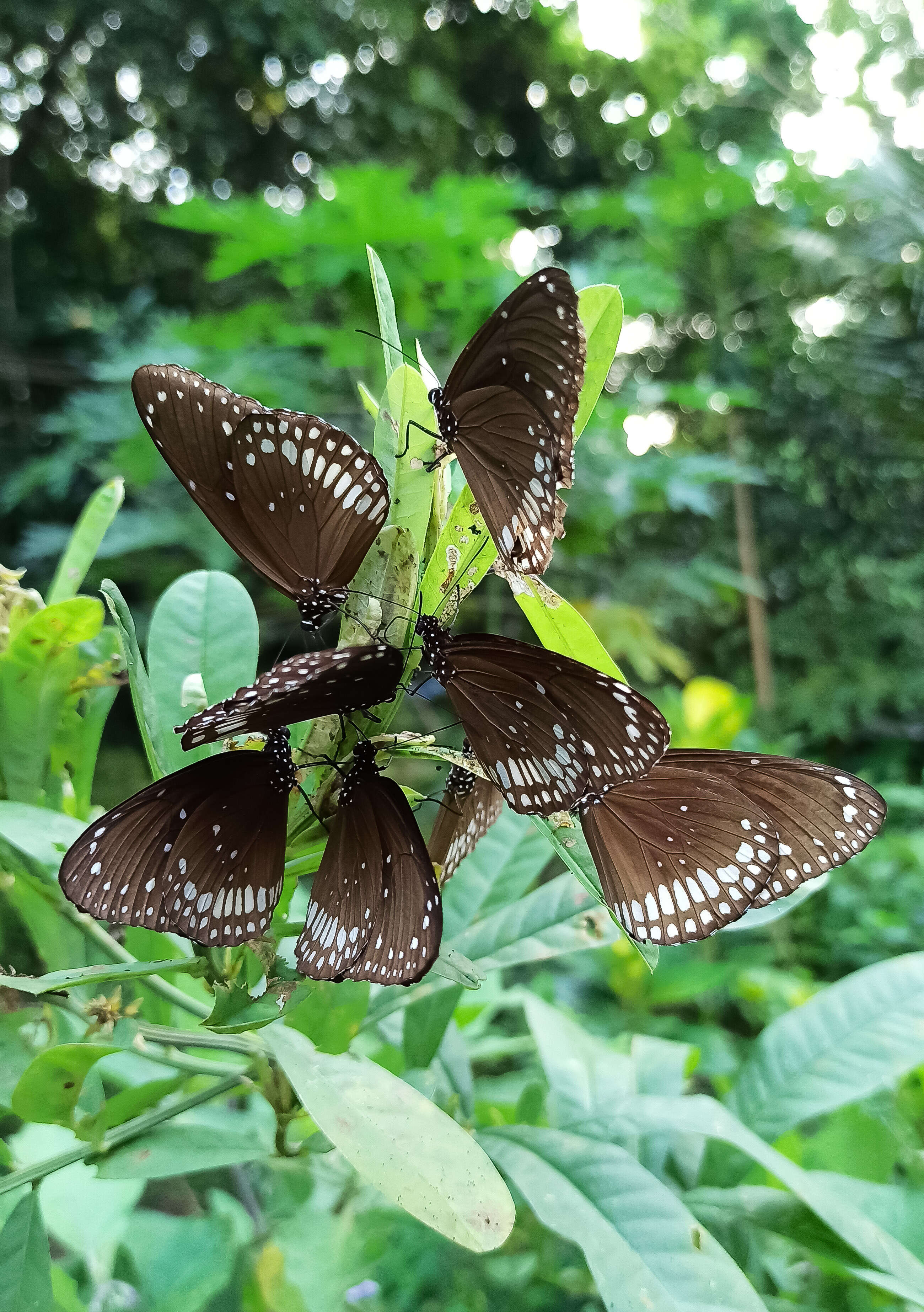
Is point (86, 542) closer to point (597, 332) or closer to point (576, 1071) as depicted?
point (597, 332)

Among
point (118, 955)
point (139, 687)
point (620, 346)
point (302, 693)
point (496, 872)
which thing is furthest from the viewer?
point (620, 346)

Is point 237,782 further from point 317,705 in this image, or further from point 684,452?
point 684,452

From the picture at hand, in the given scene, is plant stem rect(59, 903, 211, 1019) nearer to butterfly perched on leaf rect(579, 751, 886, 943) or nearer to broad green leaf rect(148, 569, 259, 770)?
broad green leaf rect(148, 569, 259, 770)

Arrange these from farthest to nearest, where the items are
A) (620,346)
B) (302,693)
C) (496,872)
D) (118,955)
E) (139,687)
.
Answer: (620,346) → (496,872) → (118,955) → (139,687) → (302,693)

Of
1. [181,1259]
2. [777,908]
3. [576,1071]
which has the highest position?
[777,908]

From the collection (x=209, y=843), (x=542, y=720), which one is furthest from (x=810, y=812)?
(x=209, y=843)

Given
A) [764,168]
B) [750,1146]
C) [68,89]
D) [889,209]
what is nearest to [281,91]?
[68,89]

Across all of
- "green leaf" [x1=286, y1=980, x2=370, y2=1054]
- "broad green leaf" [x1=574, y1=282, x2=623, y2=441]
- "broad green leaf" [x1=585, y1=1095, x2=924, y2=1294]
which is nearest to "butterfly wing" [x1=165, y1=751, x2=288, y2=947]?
"green leaf" [x1=286, y1=980, x2=370, y2=1054]

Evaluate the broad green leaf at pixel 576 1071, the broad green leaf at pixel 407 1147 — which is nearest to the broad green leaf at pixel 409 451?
the broad green leaf at pixel 407 1147
